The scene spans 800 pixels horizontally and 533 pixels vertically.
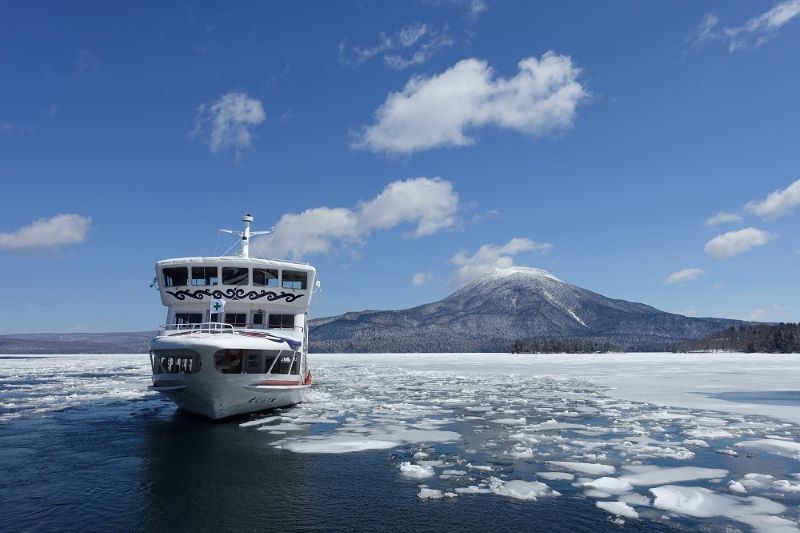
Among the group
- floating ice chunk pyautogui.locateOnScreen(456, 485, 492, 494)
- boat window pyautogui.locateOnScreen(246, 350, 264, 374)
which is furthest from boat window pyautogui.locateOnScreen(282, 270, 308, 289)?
floating ice chunk pyautogui.locateOnScreen(456, 485, 492, 494)

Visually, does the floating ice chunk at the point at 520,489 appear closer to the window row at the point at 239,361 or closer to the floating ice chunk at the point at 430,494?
the floating ice chunk at the point at 430,494

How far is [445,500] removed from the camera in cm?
1083

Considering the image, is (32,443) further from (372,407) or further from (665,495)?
(665,495)

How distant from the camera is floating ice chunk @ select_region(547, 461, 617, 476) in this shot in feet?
42.8

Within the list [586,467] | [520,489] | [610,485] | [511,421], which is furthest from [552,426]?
[520,489]

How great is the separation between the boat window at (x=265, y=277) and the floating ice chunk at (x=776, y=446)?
20506mm

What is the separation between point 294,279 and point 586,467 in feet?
56.5

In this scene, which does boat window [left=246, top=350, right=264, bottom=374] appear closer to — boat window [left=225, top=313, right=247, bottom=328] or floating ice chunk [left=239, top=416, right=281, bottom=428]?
floating ice chunk [left=239, top=416, right=281, bottom=428]

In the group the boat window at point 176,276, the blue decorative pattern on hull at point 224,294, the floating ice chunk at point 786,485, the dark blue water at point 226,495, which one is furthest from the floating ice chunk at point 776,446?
the boat window at point 176,276

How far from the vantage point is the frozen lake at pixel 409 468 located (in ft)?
32.5

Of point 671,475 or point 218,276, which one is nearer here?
point 671,475

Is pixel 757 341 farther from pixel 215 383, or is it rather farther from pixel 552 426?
pixel 215 383

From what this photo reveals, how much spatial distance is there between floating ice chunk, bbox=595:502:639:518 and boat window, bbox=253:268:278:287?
1874 centimetres

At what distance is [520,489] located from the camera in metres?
11.6
